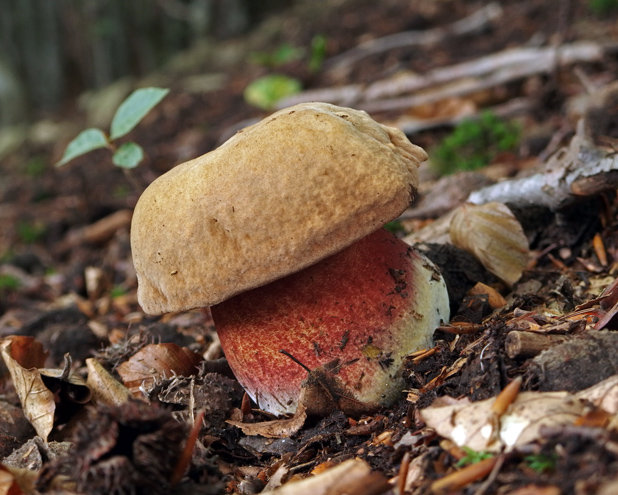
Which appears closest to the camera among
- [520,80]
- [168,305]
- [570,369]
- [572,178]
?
[570,369]

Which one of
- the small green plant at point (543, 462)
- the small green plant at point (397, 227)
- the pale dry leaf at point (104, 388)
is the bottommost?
the small green plant at point (397, 227)

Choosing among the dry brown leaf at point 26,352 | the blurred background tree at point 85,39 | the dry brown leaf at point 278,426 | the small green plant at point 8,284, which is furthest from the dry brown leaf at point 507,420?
the blurred background tree at point 85,39

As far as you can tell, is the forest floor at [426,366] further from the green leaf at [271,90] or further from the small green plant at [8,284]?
the green leaf at [271,90]

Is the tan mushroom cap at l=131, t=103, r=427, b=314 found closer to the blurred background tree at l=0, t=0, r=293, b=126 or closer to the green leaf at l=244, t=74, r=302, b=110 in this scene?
the green leaf at l=244, t=74, r=302, b=110

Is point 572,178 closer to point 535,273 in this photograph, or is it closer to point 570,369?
point 535,273

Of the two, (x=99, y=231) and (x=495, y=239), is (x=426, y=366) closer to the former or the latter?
(x=495, y=239)

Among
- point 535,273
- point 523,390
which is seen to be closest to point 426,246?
Result: point 535,273
